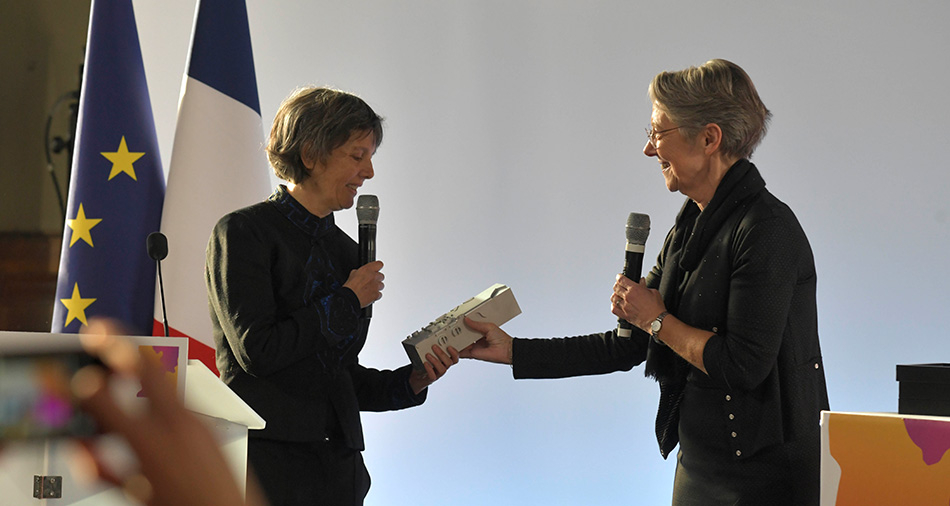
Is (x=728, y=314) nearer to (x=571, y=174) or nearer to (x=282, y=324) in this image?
(x=282, y=324)

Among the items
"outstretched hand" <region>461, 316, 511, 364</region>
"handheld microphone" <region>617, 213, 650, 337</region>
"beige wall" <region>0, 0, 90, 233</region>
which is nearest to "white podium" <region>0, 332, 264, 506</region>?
"outstretched hand" <region>461, 316, 511, 364</region>

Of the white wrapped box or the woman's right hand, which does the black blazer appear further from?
the white wrapped box

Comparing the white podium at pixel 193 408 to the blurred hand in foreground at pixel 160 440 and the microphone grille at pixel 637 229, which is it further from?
the microphone grille at pixel 637 229

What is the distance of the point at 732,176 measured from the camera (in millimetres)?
1793

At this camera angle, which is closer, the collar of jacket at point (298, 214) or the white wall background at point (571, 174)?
the collar of jacket at point (298, 214)

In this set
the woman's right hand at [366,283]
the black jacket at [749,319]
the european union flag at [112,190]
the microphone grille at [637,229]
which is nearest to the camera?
the black jacket at [749,319]

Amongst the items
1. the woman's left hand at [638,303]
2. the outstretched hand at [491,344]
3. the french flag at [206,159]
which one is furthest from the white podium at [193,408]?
the french flag at [206,159]

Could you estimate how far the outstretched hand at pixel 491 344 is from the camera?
2160 millimetres

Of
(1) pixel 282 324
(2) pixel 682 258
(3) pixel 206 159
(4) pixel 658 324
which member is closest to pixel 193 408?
(1) pixel 282 324

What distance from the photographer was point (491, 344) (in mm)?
2189

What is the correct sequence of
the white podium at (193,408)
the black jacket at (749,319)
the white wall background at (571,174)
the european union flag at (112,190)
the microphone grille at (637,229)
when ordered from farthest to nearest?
1. the white wall background at (571,174)
2. the european union flag at (112,190)
3. the microphone grille at (637,229)
4. the black jacket at (749,319)
5. the white podium at (193,408)

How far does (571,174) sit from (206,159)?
4.96ft

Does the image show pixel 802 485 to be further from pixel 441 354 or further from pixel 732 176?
pixel 441 354

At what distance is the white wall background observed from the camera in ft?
10.8
